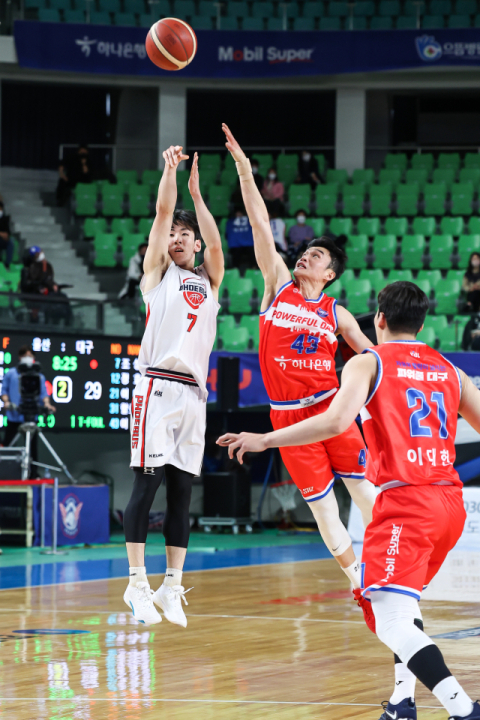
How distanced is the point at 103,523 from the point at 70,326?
2.82 metres

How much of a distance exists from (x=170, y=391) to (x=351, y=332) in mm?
1180

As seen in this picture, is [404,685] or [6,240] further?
[6,240]

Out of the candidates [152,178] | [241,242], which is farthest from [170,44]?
[152,178]

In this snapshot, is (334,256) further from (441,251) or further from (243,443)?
(441,251)

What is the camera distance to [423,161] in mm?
21031

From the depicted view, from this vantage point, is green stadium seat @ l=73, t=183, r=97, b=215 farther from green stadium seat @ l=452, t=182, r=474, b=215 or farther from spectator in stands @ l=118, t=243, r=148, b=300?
green stadium seat @ l=452, t=182, r=474, b=215

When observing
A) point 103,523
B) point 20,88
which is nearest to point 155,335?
point 103,523

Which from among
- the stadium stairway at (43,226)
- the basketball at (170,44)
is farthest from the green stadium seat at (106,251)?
the basketball at (170,44)

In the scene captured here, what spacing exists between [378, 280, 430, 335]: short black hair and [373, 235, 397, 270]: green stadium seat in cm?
1443

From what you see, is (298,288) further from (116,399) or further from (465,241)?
(465,241)

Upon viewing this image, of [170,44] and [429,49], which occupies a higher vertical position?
[429,49]

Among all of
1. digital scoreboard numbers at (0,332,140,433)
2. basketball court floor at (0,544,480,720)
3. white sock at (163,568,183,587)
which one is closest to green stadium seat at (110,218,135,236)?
digital scoreboard numbers at (0,332,140,433)

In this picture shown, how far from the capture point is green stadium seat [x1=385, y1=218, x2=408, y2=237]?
18.8m

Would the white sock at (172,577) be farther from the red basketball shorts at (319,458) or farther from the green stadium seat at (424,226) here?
the green stadium seat at (424,226)
